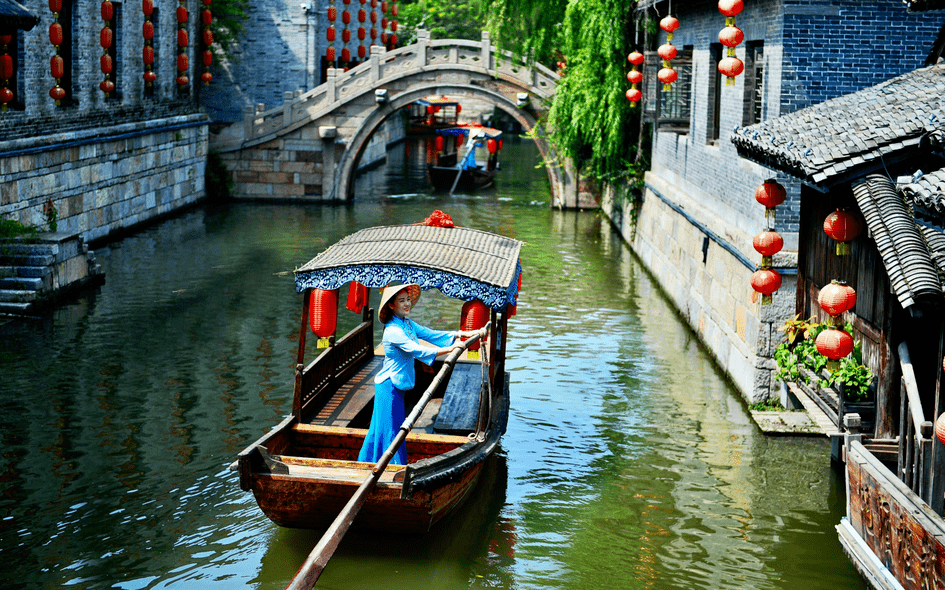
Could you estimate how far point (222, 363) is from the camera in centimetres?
1331

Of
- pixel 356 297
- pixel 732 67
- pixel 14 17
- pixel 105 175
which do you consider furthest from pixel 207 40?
pixel 732 67

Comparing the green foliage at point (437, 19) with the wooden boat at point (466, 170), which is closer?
the wooden boat at point (466, 170)

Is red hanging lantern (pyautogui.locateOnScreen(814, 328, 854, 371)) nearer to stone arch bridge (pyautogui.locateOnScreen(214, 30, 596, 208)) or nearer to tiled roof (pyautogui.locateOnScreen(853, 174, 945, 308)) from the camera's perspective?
tiled roof (pyautogui.locateOnScreen(853, 174, 945, 308))

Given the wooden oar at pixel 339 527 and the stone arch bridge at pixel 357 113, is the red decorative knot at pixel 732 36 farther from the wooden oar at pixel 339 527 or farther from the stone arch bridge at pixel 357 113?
the stone arch bridge at pixel 357 113

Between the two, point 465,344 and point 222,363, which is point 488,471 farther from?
point 222,363

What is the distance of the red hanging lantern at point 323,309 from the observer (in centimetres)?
911

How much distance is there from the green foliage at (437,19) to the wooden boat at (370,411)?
109ft

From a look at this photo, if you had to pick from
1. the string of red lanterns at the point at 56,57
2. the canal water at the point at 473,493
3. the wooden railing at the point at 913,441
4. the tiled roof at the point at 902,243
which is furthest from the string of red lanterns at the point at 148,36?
the wooden railing at the point at 913,441

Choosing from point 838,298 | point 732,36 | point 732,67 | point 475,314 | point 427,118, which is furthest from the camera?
point 427,118

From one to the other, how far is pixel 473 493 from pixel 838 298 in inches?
134

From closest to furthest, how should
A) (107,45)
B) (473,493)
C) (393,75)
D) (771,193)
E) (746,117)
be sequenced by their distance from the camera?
(473,493) < (771,193) < (746,117) < (107,45) < (393,75)

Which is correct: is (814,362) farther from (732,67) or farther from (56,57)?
(56,57)

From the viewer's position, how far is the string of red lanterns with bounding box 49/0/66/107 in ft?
62.2

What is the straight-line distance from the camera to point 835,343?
8141 mm
